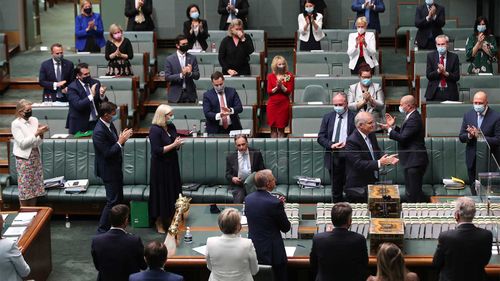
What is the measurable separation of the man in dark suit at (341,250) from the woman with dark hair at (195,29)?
28.4 ft

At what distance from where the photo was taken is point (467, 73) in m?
17.0

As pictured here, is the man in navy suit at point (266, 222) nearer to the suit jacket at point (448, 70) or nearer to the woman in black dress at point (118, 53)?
the suit jacket at point (448, 70)

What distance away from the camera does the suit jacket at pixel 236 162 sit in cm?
1255

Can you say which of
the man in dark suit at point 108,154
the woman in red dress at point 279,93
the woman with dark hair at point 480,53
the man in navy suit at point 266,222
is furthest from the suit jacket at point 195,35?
the man in navy suit at point 266,222

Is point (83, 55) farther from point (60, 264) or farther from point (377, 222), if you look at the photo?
point (377, 222)

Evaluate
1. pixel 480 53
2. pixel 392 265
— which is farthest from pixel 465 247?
pixel 480 53

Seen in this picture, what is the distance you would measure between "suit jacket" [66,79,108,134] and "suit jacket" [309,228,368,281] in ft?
20.2

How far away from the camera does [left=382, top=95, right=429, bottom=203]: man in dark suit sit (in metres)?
12.2

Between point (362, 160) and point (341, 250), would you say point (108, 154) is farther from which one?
point (341, 250)

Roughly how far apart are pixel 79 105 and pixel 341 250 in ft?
20.9

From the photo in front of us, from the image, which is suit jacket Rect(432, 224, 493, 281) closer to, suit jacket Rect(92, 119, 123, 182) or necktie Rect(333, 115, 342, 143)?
necktie Rect(333, 115, 342, 143)

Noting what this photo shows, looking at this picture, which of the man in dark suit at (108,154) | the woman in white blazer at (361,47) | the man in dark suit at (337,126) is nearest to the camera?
the man in dark suit at (108,154)

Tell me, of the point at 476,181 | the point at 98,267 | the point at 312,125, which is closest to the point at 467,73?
the point at 312,125

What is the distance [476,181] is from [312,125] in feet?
10.2
